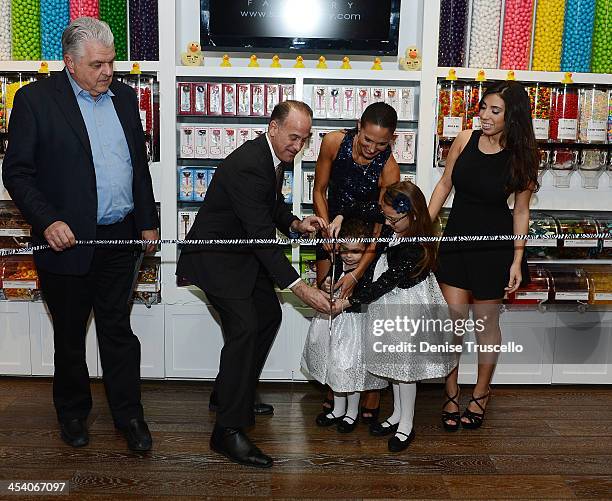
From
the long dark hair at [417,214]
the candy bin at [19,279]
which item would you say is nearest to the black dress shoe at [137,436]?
the candy bin at [19,279]

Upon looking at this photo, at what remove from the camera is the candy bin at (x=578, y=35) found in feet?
12.2

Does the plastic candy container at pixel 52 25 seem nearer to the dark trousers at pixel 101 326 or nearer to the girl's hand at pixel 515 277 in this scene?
the dark trousers at pixel 101 326

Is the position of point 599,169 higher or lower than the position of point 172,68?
lower

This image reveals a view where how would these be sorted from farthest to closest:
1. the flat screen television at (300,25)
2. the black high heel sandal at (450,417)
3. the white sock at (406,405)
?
the flat screen television at (300,25), the black high heel sandal at (450,417), the white sock at (406,405)

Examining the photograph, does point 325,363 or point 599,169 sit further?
point 599,169

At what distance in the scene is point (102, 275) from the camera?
2971mm

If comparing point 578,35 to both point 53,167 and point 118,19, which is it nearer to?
point 118,19

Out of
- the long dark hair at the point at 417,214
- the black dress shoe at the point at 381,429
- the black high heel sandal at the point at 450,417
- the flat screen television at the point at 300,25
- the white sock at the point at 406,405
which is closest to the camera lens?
the long dark hair at the point at 417,214

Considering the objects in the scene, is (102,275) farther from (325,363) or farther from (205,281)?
(325,363)

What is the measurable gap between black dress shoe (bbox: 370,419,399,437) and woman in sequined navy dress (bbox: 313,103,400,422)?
0.10m

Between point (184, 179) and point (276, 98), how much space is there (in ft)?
2.11

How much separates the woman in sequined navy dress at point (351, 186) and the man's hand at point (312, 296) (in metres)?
0.28

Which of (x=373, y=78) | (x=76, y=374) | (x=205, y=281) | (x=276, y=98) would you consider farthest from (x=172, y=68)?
(x=76, y=374)

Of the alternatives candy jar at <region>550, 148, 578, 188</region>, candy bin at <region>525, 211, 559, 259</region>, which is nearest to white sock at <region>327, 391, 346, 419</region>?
candy bin at <region>525, 211, 559, 259</region>
